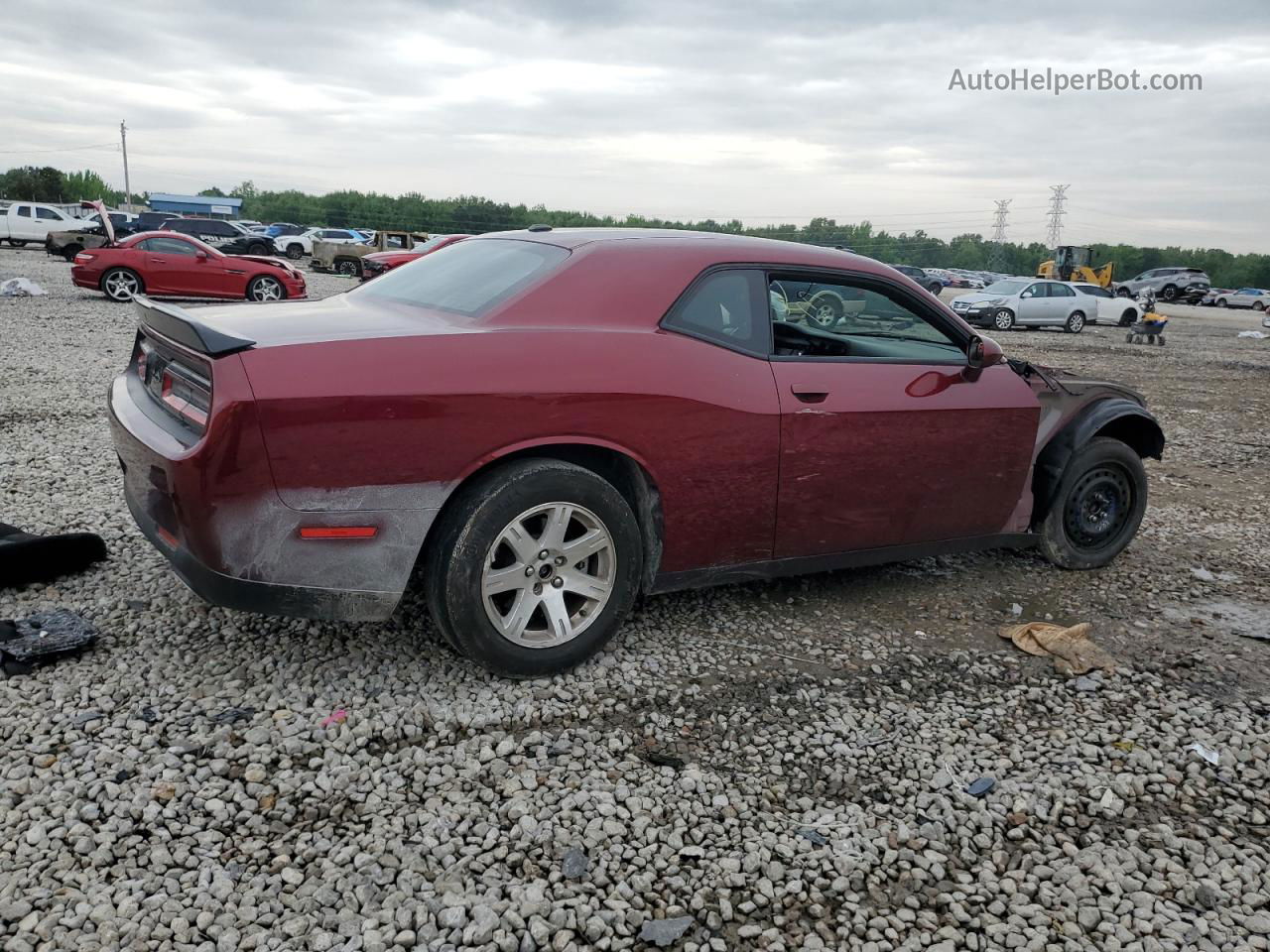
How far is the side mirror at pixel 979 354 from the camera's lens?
4355mm

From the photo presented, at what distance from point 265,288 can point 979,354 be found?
53.1ft

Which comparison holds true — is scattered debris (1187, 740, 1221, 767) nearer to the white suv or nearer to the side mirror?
the side mirror

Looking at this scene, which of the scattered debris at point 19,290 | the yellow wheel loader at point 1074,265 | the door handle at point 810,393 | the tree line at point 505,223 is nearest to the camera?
the door handle at point 810,393

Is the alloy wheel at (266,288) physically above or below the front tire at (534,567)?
above

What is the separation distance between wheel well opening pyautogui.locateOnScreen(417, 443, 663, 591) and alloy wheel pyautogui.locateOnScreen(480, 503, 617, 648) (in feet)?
0.67

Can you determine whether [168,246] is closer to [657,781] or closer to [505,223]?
[657,781]

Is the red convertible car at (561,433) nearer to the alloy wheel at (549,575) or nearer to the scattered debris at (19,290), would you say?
the alloy wheel at (549,575)

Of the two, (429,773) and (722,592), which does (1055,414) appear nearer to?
(722,592)

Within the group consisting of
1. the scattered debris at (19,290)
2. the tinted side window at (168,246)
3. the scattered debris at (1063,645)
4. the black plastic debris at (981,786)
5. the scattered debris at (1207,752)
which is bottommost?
the black plastic debris at (981,786)

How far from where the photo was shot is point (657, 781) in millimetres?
2979

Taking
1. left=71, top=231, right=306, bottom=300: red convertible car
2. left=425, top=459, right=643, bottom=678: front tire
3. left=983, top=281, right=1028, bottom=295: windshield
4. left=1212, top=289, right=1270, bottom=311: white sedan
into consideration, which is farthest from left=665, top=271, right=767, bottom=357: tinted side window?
left=1212, top=289, right=1270, bottom=311: white sedan

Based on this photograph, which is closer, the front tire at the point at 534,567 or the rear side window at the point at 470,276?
the front tire at the point at 534,567

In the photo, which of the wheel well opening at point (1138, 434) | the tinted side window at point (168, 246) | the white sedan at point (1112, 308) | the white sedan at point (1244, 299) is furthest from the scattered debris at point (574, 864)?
the white sedan at point (1244, 299)

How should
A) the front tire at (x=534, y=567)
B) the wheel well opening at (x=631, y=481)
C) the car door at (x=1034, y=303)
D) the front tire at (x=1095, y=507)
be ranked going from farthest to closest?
1. the car door at (x=1034, y=303)
2. the front tire at (x=1095, y=507)
3. the wheel well opening at (x=631, y=481)
4. the front tire at (x=534, y=567)
